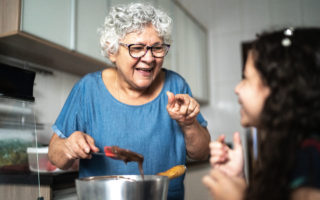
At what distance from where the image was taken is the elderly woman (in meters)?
1.20

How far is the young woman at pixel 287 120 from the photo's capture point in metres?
0.61

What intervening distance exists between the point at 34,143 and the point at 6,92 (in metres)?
0.23

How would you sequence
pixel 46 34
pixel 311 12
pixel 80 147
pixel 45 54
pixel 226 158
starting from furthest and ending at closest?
1. pixel 311 12
2. pixel 45 54
3. pixel 46 34
4. pixel 80 147
5. pixel 226 158

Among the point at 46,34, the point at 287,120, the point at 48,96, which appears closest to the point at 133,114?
the point at 287,120

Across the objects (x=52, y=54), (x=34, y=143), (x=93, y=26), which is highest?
(x=93, y=26)

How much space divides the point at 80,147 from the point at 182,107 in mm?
373

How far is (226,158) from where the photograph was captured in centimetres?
81

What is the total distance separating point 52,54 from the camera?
1.92 meters

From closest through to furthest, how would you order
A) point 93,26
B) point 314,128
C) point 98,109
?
1. point 314,128
2. point 98,109
3. point 93,26

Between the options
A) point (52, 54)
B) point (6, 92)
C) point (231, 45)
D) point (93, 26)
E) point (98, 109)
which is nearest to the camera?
point (6, 92)

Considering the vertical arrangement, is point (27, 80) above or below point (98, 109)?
above

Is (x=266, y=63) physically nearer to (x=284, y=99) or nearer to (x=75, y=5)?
(x=284, y=99)

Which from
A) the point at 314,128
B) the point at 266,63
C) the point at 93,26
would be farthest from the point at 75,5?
the point at 314,128

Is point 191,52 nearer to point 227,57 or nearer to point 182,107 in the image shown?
point 227,57
